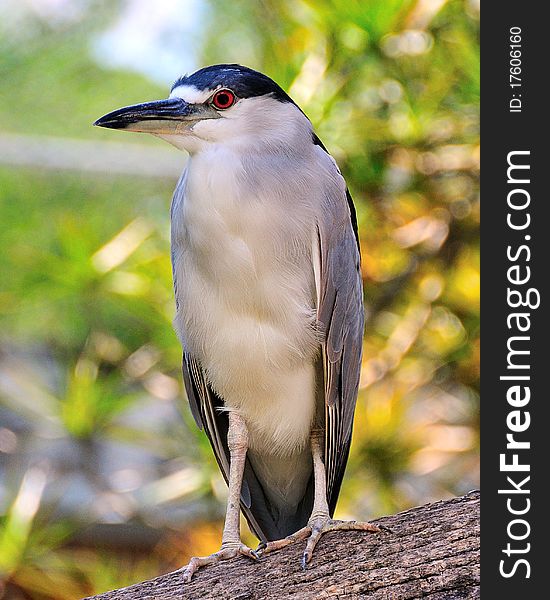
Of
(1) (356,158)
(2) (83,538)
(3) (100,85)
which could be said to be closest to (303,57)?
(1) (356,158)

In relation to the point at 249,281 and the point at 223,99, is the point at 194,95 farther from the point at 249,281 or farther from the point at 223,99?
the point at 249,281

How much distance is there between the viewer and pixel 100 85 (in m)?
3.80

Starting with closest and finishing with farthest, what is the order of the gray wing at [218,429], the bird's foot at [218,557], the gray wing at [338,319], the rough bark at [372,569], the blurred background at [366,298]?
the rough bark at [372,569] < the bird's foot at [218,557] < the gray wing at [338,319] < the gray wing at [218,429] < the blurred background at [366,298]

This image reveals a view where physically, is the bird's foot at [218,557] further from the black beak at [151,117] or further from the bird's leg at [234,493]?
the black beak at [151,117]

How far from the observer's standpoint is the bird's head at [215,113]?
171 centimetres

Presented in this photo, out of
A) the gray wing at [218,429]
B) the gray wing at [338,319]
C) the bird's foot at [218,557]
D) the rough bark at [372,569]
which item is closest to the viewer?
the rough bark at [372,569]

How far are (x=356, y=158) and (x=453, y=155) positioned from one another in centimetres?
32

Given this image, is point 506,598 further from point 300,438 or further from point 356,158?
point 356,158

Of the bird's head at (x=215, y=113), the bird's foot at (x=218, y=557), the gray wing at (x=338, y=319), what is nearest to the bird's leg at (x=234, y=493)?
the bird's foot at (x=218, y=557)

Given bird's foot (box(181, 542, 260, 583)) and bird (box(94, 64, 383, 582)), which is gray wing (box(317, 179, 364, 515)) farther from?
bird's foot (box(181, 542, 260, 583))

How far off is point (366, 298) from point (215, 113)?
4.08 ft

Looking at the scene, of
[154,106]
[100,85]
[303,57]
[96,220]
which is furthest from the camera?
[100,85]

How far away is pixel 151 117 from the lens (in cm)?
170

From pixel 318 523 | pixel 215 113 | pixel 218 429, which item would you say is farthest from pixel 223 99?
pixel 318 523
